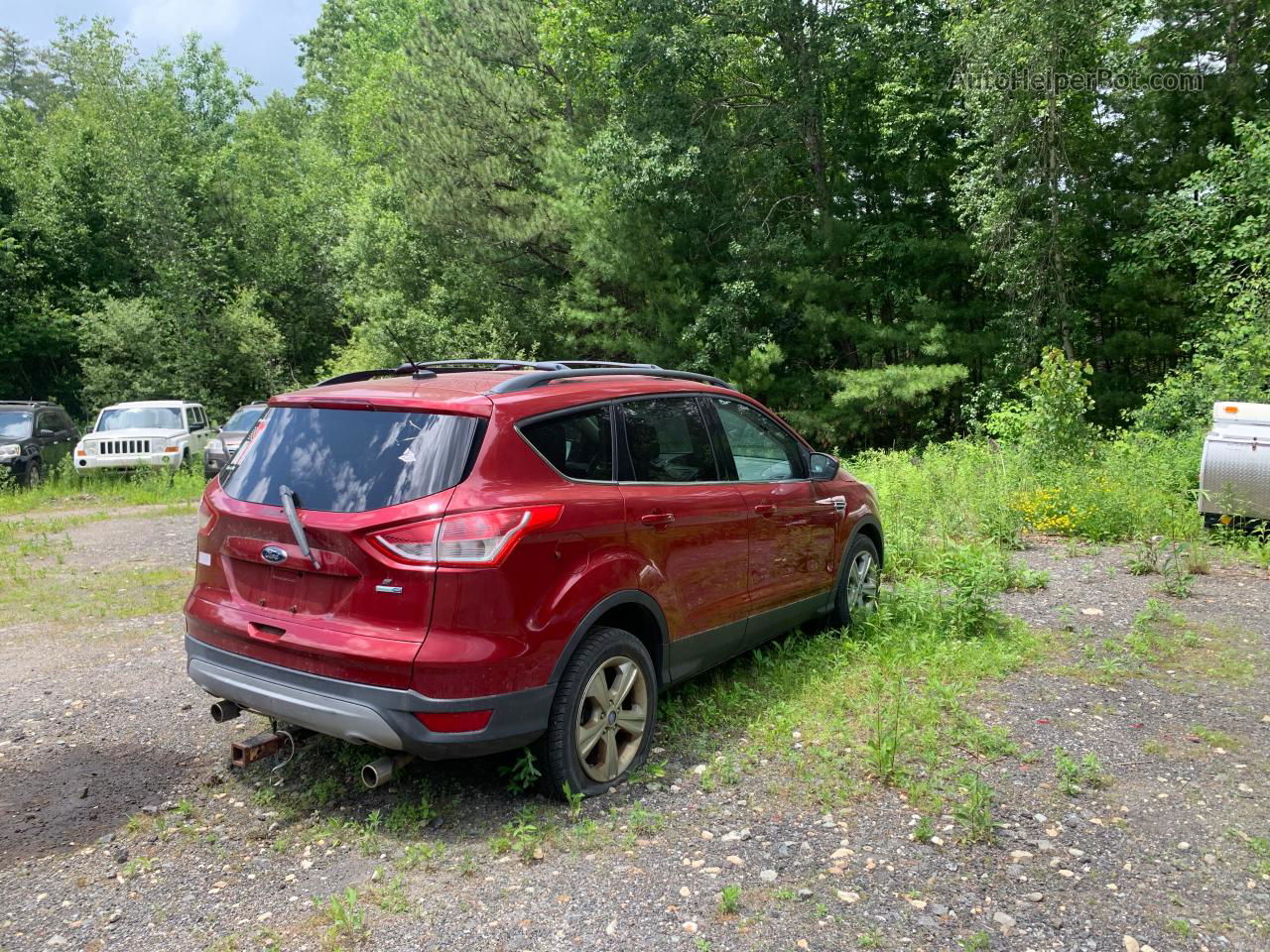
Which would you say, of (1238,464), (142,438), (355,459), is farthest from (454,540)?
(142,438)

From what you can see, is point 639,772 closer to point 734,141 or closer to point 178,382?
point 734,141

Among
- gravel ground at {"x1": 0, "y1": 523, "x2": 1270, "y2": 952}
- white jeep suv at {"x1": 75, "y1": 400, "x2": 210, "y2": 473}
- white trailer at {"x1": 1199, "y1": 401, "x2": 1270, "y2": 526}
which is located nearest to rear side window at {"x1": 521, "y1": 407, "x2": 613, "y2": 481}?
gravel ground at {"x1": 0, "y1": 523, "x2": 1270, "y2": 952}

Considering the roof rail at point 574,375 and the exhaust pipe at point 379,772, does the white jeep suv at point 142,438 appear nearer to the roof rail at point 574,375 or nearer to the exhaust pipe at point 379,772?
the roof rail at point 574,375

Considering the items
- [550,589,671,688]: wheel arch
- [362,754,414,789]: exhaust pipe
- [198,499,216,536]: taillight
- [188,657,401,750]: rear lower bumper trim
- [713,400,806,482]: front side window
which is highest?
[713,400,806,482]: front side window

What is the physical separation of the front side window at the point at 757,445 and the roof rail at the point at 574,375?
23 cm

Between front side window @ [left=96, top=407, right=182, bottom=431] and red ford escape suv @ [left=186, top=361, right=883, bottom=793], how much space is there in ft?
51.0

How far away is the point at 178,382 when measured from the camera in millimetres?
26500

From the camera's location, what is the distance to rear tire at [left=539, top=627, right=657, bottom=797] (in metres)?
3.62

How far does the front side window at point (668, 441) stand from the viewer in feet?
13.8

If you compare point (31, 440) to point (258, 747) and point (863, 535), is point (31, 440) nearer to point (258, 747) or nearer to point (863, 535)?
point (258, 747)

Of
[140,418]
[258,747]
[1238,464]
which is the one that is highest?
[140,418]

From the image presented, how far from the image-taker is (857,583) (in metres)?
6.17

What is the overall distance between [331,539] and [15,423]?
16.5 metres

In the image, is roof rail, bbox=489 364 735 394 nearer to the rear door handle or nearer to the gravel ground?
the rear door handle
